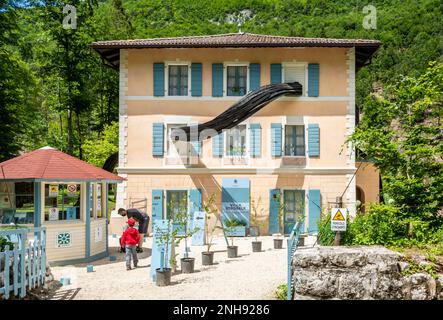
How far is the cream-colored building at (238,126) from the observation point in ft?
65.3

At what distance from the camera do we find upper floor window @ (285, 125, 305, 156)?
2020 centimetres

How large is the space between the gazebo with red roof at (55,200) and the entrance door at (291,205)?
8.50m

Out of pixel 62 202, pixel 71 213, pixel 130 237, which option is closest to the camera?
pixel 130 237

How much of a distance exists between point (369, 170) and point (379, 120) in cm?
1152

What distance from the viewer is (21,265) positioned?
329 inches

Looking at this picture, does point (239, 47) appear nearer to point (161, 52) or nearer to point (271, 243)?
point (161, 52)

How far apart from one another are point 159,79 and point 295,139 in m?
6.11

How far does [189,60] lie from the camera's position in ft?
66.5

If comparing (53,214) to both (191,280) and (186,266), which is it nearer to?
(186,266)

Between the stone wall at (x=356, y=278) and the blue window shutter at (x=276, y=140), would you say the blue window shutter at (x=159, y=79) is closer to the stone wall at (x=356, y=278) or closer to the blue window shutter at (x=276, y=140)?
the blue window shutter at (x=276, y=140)

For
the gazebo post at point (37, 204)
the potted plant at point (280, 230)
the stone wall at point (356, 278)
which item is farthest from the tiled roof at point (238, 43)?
the stone wall at point (356, 278)

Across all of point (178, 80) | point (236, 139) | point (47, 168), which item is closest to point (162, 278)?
point (47, 168)

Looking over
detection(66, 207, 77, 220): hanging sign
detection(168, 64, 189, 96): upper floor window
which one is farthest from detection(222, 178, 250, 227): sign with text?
detection(66, 207, 77, 220): hanging sign

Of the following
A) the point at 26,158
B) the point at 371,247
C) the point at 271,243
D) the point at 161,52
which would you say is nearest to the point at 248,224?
the point at 271,243
